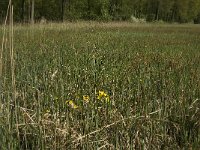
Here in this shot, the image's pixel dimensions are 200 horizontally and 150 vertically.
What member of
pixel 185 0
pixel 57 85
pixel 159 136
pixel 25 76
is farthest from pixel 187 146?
pixel 185 0

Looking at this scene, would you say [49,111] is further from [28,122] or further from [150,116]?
[150,116]

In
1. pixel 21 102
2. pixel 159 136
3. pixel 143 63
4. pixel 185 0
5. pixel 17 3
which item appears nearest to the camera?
pixel 159 136

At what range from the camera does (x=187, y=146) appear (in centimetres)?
260

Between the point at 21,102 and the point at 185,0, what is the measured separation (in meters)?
50.2

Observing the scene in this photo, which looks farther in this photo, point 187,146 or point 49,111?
point 49,111

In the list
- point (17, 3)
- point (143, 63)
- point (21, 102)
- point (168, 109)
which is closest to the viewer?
point (168, 109)

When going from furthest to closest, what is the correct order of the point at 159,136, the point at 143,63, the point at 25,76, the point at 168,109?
the point at 143,63
the point at 25,76
the point at 168,109
the point at 159,136

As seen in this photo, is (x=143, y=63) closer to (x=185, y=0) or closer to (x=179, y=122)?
(x=179, y=122)

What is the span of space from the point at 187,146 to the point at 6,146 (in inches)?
54.2

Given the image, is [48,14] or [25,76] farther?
[48,14]

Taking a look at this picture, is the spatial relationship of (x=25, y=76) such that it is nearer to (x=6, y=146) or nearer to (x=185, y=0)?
(x=6, y=146)

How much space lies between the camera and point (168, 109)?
3.31m

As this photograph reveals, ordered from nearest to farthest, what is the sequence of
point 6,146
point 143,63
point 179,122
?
point 6,146 → point 179,122 → point 143,63

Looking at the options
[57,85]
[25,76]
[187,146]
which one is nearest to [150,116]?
[187,146]
